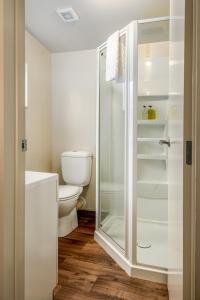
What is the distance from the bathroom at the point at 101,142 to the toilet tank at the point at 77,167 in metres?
0.01

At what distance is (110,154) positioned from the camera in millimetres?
2381

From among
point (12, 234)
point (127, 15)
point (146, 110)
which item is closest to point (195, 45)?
point (12, 234)

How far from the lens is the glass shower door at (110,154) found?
6.96ft

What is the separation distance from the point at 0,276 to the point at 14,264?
7cm

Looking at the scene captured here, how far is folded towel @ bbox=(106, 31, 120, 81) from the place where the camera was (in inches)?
74.4

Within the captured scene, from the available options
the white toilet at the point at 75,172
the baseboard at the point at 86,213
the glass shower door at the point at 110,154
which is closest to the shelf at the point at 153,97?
the glass shower door at the point at 110,154

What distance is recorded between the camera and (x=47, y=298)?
1347 mm

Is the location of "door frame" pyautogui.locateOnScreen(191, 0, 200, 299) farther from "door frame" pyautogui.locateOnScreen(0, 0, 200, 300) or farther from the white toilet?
the white toilet

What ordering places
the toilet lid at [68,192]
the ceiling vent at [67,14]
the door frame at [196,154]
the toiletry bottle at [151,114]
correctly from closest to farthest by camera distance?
the door frame at [196,154]
the ceiling vent at [67,14]
the toilet lid at [68,192]
the toiletry bottle at [151,114]

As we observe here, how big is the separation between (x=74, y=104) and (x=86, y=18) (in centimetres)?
107

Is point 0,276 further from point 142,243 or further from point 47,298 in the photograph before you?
point 142,243

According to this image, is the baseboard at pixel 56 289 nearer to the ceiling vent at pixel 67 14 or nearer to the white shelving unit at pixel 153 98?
the white shelving unit at pixel 153 98

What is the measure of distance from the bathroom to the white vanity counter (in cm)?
1

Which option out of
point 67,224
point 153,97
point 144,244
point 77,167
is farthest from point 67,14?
point 144,244
